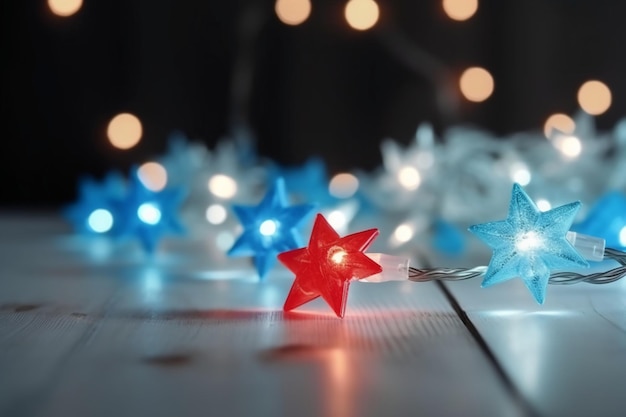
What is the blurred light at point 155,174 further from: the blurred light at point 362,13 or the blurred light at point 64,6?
the blurred light at point 362,13

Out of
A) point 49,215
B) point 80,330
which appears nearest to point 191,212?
point 49,215

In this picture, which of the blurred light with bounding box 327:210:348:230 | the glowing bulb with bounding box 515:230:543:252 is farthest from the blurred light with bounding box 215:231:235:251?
the glowing bulb with bounding box 515:230:543:252

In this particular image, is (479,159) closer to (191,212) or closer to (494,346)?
(191,212)

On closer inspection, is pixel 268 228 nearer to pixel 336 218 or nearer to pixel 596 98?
pixel 336 218

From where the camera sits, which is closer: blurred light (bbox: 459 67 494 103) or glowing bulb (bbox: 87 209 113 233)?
glowing bulb (bbox: 87 209 113 233)

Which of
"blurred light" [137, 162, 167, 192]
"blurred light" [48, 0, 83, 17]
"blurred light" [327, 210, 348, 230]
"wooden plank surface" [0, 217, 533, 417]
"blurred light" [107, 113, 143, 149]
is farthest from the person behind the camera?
"blurred light" [107, 113, 143, 149]

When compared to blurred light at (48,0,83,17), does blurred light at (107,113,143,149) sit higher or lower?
lower

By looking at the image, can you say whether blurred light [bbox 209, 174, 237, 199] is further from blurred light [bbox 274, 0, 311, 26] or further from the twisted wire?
the twisted wire
